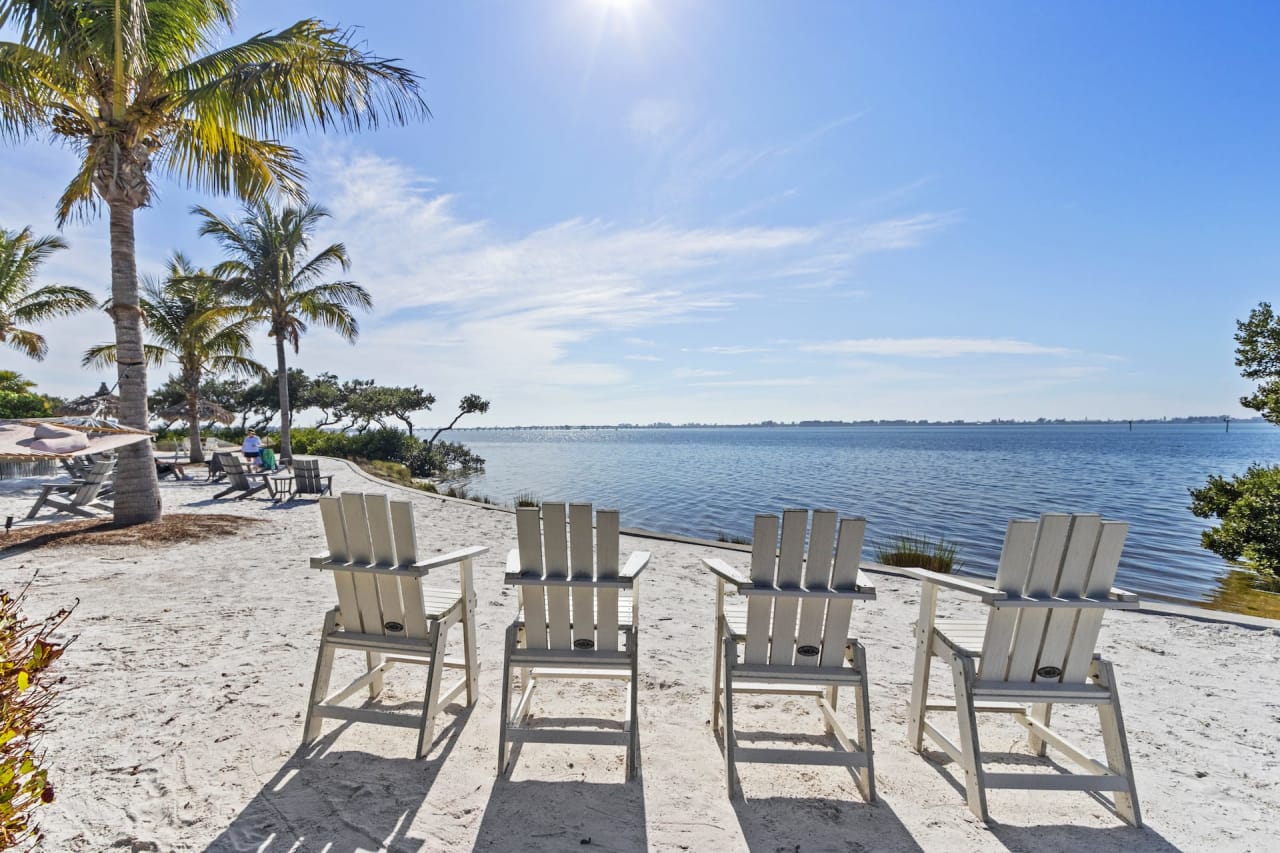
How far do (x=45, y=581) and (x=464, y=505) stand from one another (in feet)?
19.6

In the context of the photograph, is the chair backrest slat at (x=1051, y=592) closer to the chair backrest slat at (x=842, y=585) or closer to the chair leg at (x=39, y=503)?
the chair backrest slat at (x=842, y=585)

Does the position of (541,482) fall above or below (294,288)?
below

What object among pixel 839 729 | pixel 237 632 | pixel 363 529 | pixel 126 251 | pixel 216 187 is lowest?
pixel 237 632

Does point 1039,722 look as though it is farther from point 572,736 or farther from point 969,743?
point 572,736

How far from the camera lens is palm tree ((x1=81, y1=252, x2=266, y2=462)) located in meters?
17.3

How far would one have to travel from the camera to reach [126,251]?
7625 mm

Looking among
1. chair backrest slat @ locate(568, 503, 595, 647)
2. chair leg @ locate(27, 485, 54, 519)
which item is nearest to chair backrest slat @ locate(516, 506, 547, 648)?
chair backrest slat @ locate(568, 503, 595, 647)

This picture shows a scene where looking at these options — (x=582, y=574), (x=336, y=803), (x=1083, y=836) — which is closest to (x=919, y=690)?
(x=1083, y=836)

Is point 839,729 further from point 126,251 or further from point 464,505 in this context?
point 126,251

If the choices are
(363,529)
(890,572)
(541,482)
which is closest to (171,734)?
(363,529)

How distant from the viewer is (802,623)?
2557 mm

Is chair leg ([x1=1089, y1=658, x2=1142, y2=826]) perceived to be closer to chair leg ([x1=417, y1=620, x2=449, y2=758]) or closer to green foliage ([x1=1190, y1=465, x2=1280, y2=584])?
chair leg ([x1=417, y1=620, x2=449, y2=758])

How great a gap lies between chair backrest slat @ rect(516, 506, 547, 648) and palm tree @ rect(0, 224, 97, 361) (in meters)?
23.2

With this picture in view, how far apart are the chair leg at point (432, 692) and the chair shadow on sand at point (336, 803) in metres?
0.08
